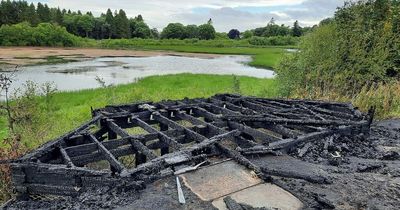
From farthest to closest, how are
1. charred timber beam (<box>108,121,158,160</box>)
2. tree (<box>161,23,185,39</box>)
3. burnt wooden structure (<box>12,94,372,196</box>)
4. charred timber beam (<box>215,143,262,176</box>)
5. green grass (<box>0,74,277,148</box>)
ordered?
1. tree (<box>161,23,185,39</box>)
2. green grass (<box>0,74,277,148</box>)
3. charred timber beam (<box>108,121,158,160</box>)
4. charred timber beam (<box>215,143,262,176</box>)
5. burnt wooden structure (<box>12,94,372,196</box>)

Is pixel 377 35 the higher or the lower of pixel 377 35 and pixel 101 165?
the higher

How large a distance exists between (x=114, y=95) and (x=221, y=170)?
1527 cm

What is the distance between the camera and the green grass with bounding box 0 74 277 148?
38.3 feet

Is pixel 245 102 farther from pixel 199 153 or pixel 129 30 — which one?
pixel 129 30

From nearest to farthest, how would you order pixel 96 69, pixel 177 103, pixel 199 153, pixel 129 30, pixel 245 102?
pixel 199 153 < pixel 177 103 < pixel 245 102 < pixel 96 69 < pixel 129 30

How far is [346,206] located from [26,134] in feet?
30.7

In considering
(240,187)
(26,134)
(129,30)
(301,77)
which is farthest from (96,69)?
(129,30)

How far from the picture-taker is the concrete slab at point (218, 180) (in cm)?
472

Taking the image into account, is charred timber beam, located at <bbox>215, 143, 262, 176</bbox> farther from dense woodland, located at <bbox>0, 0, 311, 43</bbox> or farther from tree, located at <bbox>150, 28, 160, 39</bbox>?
tree, located at <bbox>150, 28, 160, 39</bbox>

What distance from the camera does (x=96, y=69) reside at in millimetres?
40156

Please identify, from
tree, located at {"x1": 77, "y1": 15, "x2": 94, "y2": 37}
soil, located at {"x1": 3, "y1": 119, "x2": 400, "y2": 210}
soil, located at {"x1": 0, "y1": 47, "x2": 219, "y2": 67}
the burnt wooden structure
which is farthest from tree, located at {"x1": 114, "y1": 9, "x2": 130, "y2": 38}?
soil, located at {"x1": 3, "y1": 119, "x2": 400, "y2": 210}

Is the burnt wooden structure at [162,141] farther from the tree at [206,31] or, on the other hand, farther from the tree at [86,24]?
the tree at [86,24]

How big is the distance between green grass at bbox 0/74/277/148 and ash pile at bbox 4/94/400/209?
4.50 m

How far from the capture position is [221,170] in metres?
5.39
